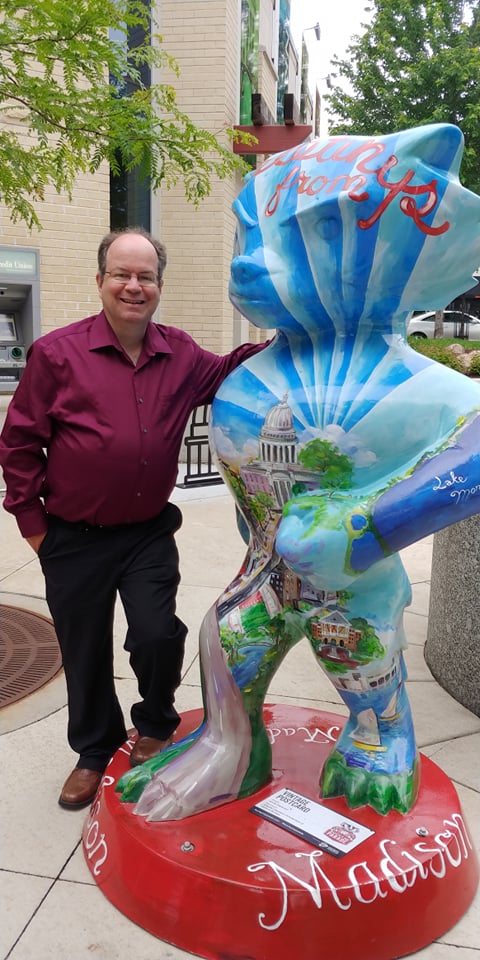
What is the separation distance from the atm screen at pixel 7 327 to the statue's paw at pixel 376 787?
252 inches

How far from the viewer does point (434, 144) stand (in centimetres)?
185

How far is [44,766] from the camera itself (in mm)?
3012

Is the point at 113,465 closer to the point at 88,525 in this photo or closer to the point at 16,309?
the point at 88,525

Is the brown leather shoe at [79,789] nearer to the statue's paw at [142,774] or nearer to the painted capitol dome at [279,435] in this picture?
the statue's paw at [142,774]

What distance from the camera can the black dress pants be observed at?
2537mm

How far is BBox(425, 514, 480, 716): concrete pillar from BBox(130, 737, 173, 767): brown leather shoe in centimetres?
153

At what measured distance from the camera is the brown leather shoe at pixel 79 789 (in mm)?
2742

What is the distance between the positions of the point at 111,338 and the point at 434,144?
3.70 ft

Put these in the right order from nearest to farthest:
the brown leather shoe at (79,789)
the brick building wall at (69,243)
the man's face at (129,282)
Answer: the man's face at (129,282), the brown leather shoe at (79,789), the brick building wall at (69,243)

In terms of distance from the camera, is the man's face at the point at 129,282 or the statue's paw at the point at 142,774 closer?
the statue's paw at the point at 142,774

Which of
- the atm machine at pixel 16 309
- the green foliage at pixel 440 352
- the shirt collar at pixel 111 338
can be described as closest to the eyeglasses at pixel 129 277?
the shirt collar at pixel 111 338

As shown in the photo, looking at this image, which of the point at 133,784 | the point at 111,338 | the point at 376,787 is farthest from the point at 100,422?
the point at 376,787

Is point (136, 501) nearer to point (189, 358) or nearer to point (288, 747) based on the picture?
point (189, 358)

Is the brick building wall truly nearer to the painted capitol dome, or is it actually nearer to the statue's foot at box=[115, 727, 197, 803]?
the statue's foot at box=[115, 727, 197, 803]
